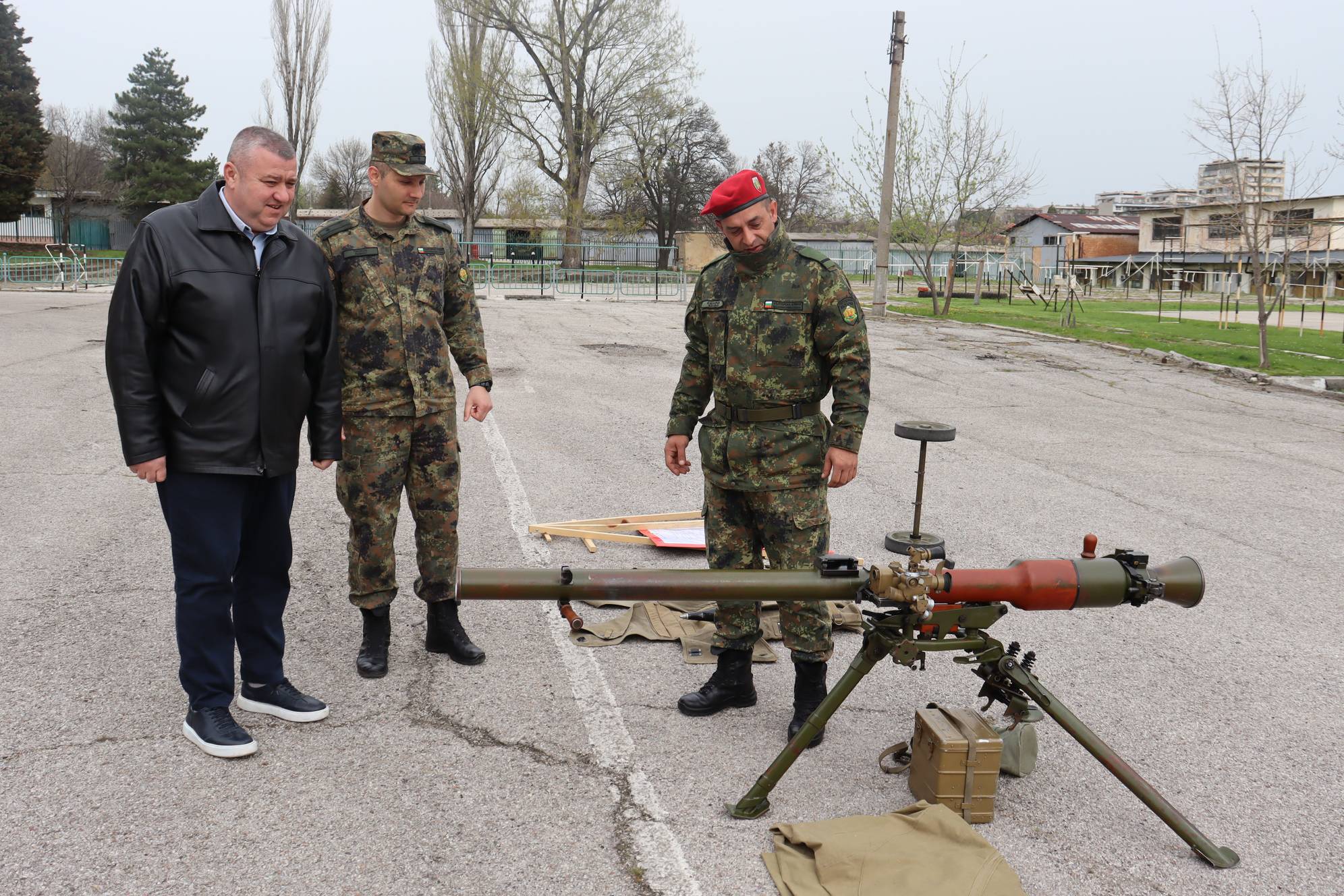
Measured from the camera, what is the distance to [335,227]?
13.6 feet

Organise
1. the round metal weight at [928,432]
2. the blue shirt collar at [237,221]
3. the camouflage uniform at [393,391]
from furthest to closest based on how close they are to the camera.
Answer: the round metal weight at [928,432] < the camouflage uniform at [393,391] < the blue shirt collar at [237,221]

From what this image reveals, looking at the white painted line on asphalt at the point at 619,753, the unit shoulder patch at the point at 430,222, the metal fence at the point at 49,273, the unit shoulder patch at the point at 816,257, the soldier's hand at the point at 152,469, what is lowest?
the white painted line on asphalt at the point at 619,753

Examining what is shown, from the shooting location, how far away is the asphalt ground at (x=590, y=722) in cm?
305

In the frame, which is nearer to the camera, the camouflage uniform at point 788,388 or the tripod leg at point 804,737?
the tripod leg at point 804,737

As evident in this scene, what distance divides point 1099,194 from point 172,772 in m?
110

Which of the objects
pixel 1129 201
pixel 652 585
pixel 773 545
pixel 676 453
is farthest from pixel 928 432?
pixel 1129 201

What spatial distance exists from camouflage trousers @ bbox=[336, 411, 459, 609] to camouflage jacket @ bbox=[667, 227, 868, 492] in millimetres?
1159

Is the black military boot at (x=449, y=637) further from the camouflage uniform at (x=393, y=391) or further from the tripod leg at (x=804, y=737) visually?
the tripod leg at (x=804, y=737)

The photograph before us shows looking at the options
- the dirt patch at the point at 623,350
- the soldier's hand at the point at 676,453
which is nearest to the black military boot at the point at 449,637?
the soldier's hand at the point at 676,453

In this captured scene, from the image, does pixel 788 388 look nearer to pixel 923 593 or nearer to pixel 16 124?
pixel 923 593

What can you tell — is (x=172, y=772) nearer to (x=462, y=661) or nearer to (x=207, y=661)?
(x=207, y=661)

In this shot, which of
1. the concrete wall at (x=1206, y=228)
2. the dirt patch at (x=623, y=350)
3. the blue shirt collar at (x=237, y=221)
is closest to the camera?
the blue shirt collar at (x=237, y=221)

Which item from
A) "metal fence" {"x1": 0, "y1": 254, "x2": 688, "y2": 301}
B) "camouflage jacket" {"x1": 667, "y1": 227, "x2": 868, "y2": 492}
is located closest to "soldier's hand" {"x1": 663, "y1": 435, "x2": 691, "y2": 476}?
"camouflage jacket" {"x1": 667, "y1": 227, "x2": 868, "y2": 492}

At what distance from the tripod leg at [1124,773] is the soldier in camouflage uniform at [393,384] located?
2.29 meters
